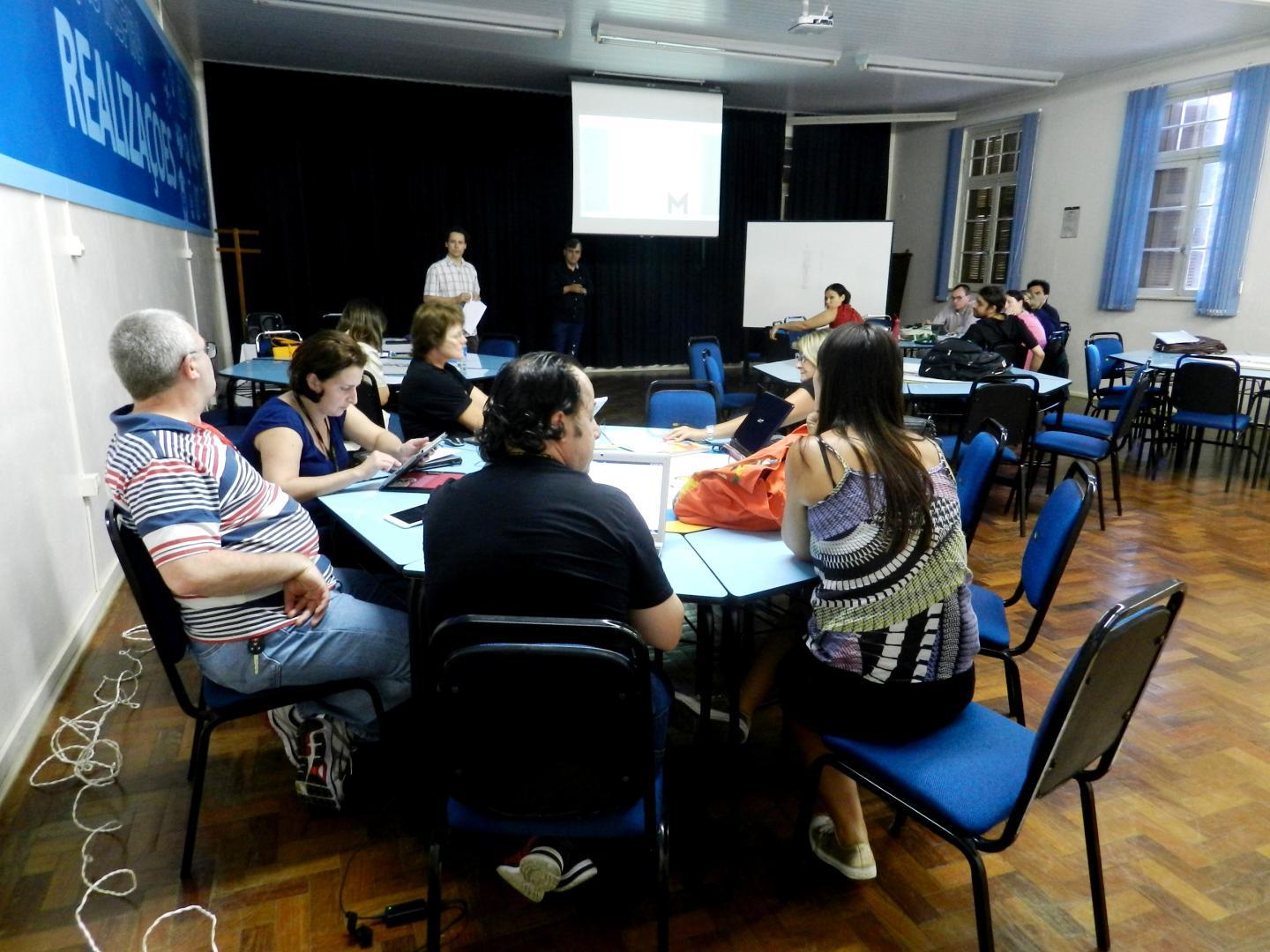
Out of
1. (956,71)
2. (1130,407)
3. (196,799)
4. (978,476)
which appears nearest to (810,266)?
(956,71)

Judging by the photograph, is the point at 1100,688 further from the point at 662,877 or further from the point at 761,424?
the point at 761,424

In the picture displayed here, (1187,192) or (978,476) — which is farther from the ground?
(1187,192)

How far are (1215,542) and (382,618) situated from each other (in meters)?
4.21

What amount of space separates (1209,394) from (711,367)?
3103 mm

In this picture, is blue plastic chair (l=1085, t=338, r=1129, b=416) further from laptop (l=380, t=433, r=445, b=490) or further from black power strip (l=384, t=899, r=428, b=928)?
black power strip (l=384, t=899, r=428, b=928)

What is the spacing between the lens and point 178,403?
174 centimetres

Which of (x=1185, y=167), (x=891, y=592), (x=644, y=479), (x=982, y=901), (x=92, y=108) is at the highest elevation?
(x=1185, y=167)

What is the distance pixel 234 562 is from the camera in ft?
5.36

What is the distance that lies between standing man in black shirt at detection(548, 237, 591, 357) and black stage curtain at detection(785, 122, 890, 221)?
3.44 metres

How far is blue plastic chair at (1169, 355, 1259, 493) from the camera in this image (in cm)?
Answer: 491

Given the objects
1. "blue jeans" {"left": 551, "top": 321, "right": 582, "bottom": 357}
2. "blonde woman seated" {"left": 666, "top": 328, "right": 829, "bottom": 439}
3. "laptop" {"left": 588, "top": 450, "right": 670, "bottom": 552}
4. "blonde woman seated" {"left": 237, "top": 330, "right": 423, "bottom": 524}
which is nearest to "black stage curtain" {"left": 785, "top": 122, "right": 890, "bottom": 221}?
"blue jeans" {"left": 551, "top": 321, "right": 582, "bottom": 357}

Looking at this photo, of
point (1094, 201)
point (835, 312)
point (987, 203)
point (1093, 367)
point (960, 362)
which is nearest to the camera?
point (960, 362)

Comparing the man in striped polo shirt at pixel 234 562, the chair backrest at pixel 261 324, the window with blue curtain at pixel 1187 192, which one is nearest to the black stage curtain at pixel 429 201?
the chair backrest at pixel 261 324

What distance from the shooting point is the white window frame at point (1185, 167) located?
23.5ft
